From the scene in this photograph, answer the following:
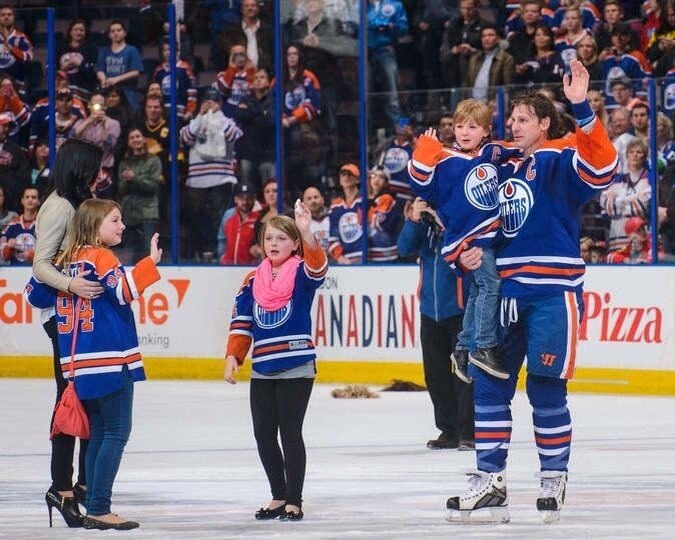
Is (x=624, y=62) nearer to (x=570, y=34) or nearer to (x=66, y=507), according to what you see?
(x=570, y=34)

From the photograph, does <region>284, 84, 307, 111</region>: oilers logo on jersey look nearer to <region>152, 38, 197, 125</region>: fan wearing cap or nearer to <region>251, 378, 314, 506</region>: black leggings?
<region>152, 38, 197, 125</region>: fan wearing cap

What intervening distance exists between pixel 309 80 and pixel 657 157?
348 cm

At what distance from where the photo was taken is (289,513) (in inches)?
280

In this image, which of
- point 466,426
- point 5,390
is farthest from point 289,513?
point 5,390

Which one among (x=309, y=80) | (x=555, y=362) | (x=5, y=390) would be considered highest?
(x=309, y=80)

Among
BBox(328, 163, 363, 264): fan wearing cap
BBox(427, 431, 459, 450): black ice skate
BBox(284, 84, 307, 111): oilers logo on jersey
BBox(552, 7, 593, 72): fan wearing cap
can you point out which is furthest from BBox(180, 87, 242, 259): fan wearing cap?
BBox(427, 431, 459, 450): black ice skate

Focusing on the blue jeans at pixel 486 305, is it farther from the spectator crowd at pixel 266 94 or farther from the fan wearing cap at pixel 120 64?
the fan wearing cap at pixel 120 64

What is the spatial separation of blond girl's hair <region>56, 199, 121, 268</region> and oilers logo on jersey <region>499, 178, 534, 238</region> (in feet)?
5.17

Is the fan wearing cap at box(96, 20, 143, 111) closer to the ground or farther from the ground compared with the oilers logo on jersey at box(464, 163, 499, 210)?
farther from the ground

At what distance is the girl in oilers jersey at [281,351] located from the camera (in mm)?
7168

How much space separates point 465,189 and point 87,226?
1.58 meters

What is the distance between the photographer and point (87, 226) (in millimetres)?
7156

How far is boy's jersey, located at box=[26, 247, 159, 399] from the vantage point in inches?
274

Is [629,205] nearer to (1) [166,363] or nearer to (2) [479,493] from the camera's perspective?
(1) [166,363]
